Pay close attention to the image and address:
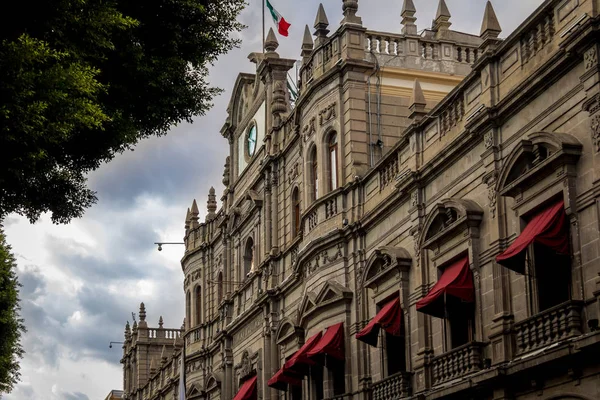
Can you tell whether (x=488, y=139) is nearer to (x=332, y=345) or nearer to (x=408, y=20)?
(x=332, y=345)

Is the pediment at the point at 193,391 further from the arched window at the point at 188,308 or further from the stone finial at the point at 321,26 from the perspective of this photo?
the stone finial at the point at 321,26

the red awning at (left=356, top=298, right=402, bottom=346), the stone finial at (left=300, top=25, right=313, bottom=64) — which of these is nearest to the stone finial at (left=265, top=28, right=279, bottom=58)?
the stone finial at (left=300, top=25, right=313, bottom=64)

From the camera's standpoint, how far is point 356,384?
29781 mm

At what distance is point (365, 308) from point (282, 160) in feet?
33.9

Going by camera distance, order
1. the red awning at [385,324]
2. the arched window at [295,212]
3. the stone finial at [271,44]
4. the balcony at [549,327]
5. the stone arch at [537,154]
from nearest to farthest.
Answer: the balcony at [549,327] < the stone arch at [537,154] < the red awning at [385,324] < the arched window at [295,212] < the stone finial at [271,44]

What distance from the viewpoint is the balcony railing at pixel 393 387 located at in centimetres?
2661

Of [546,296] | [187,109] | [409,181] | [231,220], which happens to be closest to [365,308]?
[409,181]

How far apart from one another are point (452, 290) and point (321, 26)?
41.4ft

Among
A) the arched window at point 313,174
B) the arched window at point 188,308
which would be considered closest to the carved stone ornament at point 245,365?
the arched window at point 313,174

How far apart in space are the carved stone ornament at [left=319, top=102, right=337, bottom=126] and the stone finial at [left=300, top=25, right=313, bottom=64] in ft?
10.3

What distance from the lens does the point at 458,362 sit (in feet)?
78.7

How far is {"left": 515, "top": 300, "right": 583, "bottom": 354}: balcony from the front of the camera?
19.8 metres

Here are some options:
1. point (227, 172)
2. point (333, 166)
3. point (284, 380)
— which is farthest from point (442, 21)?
point (227, 172)

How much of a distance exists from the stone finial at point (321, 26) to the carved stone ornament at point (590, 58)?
46.8ft
